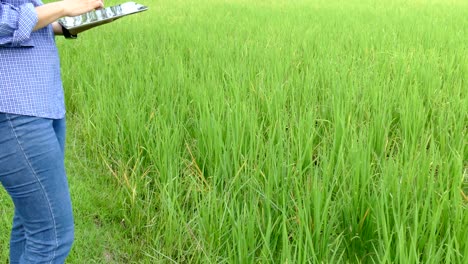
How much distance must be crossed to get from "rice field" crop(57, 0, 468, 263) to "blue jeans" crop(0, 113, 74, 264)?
1.36 ft

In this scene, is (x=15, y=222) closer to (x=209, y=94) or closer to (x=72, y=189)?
(x=72, y=189)

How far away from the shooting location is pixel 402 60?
2838 millimetres

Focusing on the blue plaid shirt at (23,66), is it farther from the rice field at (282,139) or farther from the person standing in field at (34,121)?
the rice field at (282,139)

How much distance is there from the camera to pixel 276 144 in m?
1.65

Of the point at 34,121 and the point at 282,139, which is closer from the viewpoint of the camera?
the point at 34,121

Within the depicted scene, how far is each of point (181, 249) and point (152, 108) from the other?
91 cm

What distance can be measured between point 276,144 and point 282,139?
0.06 m

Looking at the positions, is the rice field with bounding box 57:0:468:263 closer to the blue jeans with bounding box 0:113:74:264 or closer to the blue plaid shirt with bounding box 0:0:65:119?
the blue jeans with bounding box 0:113:74:264

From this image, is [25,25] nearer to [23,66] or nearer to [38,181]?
[23,66]

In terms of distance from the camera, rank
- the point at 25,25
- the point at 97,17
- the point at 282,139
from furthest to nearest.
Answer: the point at 282,139 < the point at 97,17 < the point at 25,25

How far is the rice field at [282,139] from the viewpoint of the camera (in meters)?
1.17

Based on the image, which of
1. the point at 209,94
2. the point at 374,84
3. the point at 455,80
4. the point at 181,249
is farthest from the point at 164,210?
the point at 455,80

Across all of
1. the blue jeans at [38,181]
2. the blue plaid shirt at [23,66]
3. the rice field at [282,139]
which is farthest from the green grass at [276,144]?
the blue plaid shirt at [23,66]

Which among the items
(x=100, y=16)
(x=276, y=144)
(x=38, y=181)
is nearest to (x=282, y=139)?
(x=276, y=144)
